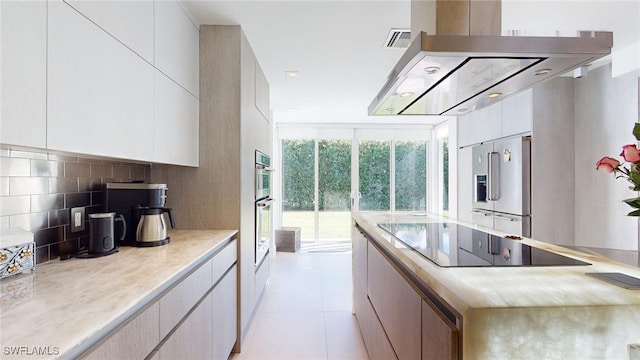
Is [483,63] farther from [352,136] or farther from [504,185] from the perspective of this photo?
[352,136]

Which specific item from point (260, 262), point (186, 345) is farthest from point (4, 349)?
point (260, 262)

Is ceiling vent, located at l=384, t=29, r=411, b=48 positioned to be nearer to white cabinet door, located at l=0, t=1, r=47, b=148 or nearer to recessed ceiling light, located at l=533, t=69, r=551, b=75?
recessed ceiling light, located at l=533, t=69, r=551, b=75

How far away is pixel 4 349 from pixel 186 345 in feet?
2.79

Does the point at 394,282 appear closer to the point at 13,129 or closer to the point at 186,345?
the point at 186,345

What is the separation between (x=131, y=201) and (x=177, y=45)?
1003 mm

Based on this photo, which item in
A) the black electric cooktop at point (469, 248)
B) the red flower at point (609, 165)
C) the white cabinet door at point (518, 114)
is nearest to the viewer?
the red flower at point (609, 165)

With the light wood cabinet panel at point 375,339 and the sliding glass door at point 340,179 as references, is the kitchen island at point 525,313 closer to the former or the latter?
the light wood cabinet panel at point 375,339

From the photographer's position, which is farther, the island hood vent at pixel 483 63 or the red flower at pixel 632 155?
the island hood vent at pixel 483 63

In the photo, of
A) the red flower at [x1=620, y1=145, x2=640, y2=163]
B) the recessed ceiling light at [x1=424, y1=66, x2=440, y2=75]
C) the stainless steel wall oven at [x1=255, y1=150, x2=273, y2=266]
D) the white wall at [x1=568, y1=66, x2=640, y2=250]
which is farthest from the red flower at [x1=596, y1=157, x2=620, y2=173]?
the white wall at [x1=568, y1=66, x2=640, y2=250]

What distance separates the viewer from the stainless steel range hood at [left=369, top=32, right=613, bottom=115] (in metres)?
1.31

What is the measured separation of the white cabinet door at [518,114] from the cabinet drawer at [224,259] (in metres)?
3.19

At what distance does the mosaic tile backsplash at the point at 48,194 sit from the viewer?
137 centimetres

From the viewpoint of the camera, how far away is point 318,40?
2.76 metres

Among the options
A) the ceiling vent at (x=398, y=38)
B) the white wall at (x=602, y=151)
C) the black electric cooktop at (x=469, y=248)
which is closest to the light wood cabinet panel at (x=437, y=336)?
the black electric cooktop at (x=469, y=248)
